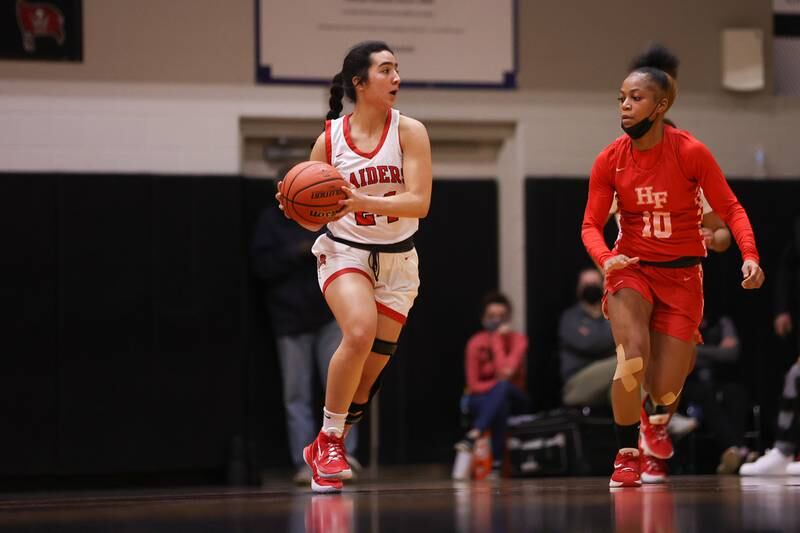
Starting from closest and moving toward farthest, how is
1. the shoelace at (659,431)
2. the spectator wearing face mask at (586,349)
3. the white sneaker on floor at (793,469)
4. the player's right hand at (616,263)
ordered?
the player's right hand at (616,263), the shoelace at (659,431), the white sneaker on floor at (793,469), the spectator wearing face mask at (586,349)

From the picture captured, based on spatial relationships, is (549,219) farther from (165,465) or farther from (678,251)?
(678,251)

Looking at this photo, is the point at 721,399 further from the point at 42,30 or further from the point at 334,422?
the point at 42,30

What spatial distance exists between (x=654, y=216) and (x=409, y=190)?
100cm

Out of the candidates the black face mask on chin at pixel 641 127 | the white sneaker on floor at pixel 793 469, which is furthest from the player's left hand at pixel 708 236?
the white sneaker on floor at pixel 793 469

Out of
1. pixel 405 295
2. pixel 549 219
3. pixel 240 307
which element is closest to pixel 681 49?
pixel 549 219

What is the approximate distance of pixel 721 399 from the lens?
8133 mm

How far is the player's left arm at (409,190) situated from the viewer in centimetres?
471

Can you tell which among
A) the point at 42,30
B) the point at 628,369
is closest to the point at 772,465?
the point at 628,369

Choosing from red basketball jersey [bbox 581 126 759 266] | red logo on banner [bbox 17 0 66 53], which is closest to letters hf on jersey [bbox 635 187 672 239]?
red basketball jersey [bbox 581 126 759 266]

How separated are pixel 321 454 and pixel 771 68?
5.79 metres

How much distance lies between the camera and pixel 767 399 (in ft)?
30.2

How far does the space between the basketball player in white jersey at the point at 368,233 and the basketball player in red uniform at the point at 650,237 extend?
743 mm

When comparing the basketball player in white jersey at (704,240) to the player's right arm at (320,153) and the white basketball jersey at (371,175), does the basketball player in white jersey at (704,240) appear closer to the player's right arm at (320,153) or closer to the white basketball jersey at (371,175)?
the white basketball jersey at (371,175)

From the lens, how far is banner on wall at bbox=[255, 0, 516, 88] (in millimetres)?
8734
